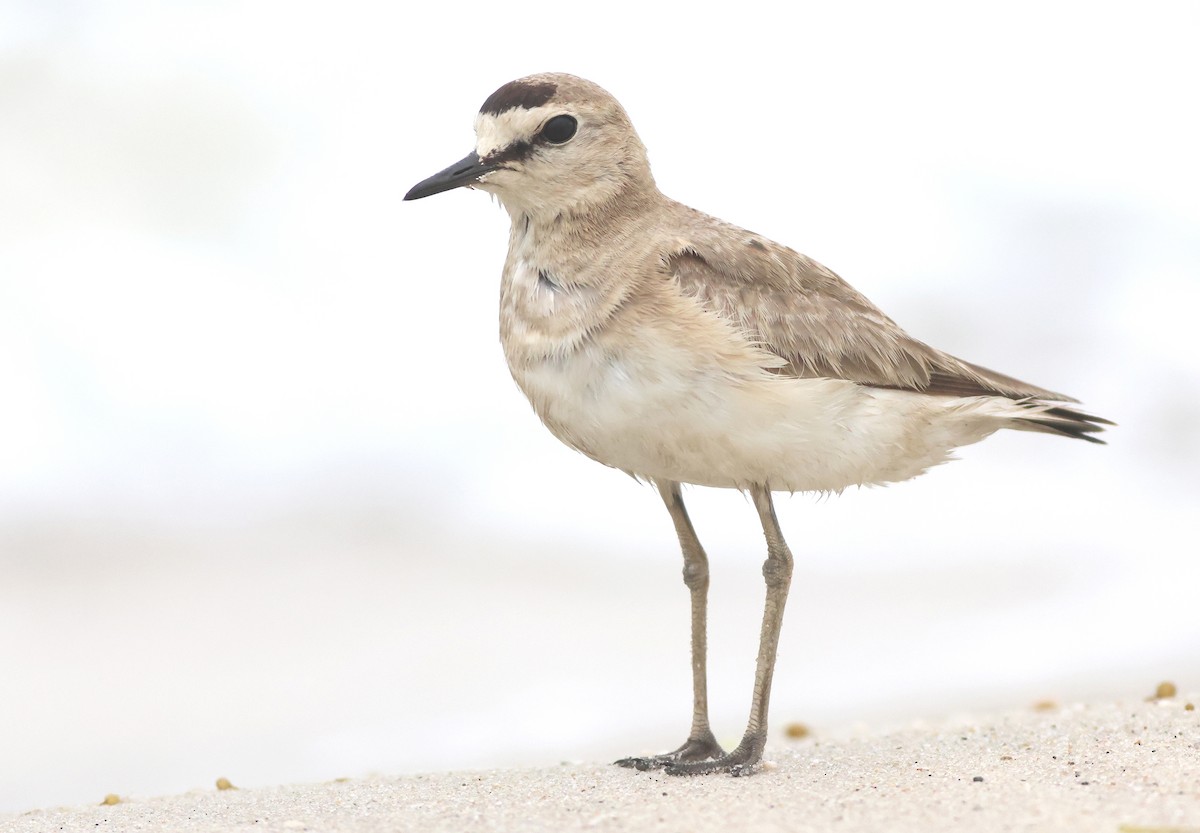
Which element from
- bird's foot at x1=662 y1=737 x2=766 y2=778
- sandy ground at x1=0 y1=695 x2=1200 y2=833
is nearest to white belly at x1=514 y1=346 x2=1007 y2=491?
bird's foot at x1=662 y1=737 x2=766 y2=778

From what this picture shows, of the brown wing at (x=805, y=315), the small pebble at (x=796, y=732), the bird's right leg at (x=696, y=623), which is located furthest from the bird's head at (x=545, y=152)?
the small pebble at (x=796, y=732)

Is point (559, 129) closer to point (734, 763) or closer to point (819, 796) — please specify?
point (734, 763)

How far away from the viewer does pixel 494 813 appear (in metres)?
5.18

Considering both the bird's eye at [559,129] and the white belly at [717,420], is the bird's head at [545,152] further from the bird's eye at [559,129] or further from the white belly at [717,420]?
the white belly at [717,420]

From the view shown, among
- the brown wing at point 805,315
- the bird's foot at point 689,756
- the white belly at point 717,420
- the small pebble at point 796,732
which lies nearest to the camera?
the white belly at point 717,420

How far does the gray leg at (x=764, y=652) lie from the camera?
5.88m

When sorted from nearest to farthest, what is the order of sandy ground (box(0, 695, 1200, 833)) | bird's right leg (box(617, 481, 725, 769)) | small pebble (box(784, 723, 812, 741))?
1. sandy ground (box(0, 695, 1200, 833))
2. bird's right leg (box(617, 481, 725, 769))
3. small pebble (box(784, 723, 812, 741))

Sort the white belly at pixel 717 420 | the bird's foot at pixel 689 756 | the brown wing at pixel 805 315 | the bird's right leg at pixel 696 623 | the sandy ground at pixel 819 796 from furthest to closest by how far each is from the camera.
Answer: the bird's right leg at pixel 696 623, the bird's foot at pixel 689 756, the brown wing at pixel 805 315, the white belly at pixel 717 420, the sandy ground at pixel 819 796

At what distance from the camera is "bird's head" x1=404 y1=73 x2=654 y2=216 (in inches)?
229

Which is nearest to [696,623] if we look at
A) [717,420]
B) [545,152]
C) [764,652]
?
[764,652]

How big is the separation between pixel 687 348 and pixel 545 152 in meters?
1.07

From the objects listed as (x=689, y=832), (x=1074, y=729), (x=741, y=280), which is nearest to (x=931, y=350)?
(x=741, y=280)

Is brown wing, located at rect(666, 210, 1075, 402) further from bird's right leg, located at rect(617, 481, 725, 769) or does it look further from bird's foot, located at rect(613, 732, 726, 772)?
bird's foot, located at rect(613, 732, 726, 772)

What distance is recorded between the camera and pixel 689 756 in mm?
6246
